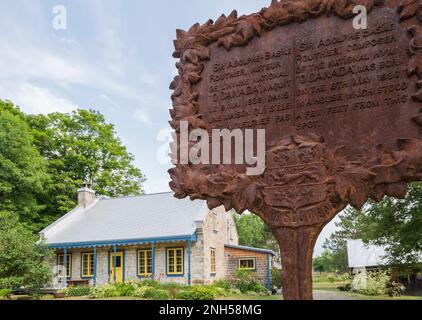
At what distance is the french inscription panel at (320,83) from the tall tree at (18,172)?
2613 cm

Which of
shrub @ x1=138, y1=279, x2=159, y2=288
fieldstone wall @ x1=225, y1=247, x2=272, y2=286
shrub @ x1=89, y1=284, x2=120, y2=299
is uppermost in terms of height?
fieldstone wall @ x1=225, y1=247, x2=272, y2=286

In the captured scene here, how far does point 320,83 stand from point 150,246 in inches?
894

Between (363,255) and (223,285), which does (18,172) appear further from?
(363,255)

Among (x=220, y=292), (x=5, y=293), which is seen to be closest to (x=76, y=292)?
(x=5, y=293)

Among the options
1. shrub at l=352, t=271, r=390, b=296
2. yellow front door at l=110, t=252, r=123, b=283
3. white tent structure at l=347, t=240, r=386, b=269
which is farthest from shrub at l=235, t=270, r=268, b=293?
white tent structure at l=347, t=240, r=386, b=269

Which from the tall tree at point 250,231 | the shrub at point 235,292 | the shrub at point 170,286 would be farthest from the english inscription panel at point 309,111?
the tall tree at point 250,231

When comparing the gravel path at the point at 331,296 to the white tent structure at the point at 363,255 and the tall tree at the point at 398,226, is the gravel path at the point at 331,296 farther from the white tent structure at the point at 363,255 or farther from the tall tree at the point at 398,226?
the white tent structure at the point at 363,255

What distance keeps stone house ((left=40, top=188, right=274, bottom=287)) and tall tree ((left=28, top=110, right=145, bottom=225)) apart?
5.48m

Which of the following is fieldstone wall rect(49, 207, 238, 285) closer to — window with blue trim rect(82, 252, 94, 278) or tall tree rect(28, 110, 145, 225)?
window with blue trim rect(82, 252, 94, 278)

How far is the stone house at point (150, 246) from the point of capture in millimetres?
24547

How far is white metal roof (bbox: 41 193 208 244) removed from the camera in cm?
2530

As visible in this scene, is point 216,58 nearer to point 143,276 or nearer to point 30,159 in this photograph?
point 143,276
